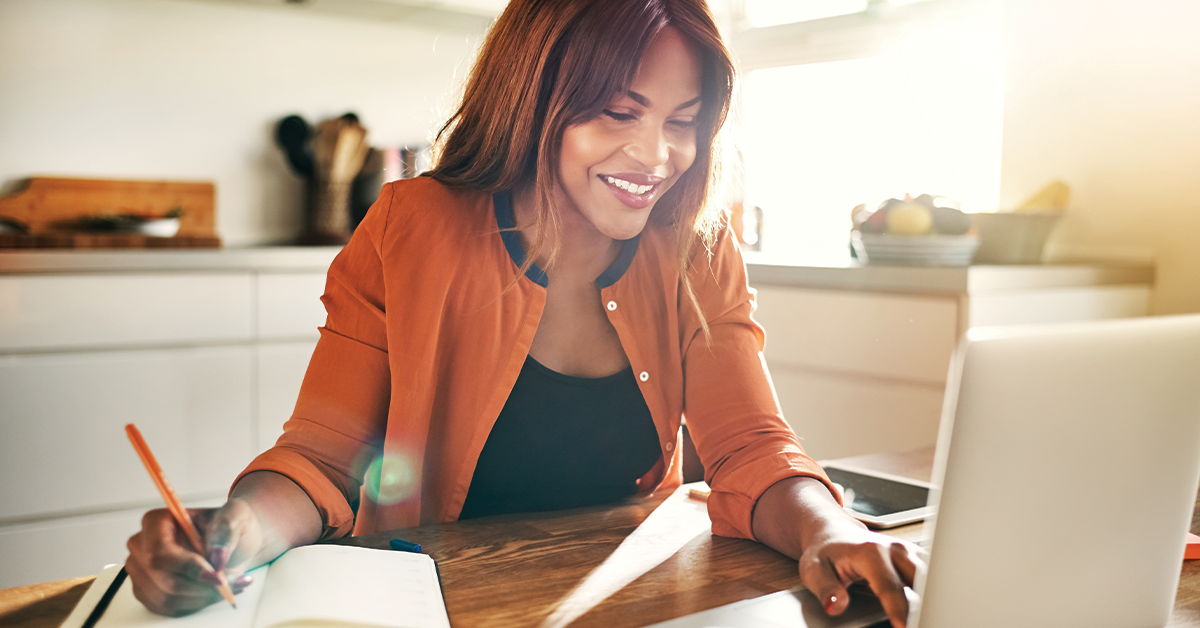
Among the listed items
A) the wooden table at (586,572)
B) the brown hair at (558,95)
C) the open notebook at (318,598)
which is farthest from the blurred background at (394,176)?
the open notebook at (318,598)

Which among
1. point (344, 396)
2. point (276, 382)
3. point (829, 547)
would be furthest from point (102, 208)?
point (829, 547)

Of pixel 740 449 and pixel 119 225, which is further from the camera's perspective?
pixel 119 225

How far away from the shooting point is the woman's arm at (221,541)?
2.17 feet

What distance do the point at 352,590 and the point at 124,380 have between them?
1.97m

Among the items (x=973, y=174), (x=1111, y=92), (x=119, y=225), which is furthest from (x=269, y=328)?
(x=1111, y=92)

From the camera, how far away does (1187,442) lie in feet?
2.21

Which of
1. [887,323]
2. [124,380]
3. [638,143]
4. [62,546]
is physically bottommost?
[62,546]

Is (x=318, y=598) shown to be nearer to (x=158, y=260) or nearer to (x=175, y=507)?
(x=175, y=507)

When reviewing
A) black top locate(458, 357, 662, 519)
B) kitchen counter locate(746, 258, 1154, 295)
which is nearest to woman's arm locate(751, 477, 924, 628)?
black top locate(458, 357, 662, 519)

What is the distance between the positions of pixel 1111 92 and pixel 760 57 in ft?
4.25

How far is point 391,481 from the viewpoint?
1.10 meters

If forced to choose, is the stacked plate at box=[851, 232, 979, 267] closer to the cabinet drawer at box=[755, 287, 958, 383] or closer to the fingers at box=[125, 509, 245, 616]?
the cabinet drawer at box=[755, 287, 958, 383]

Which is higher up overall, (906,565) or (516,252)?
(516,252)

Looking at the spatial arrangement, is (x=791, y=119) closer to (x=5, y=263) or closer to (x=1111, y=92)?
(x=1111, y=92)
